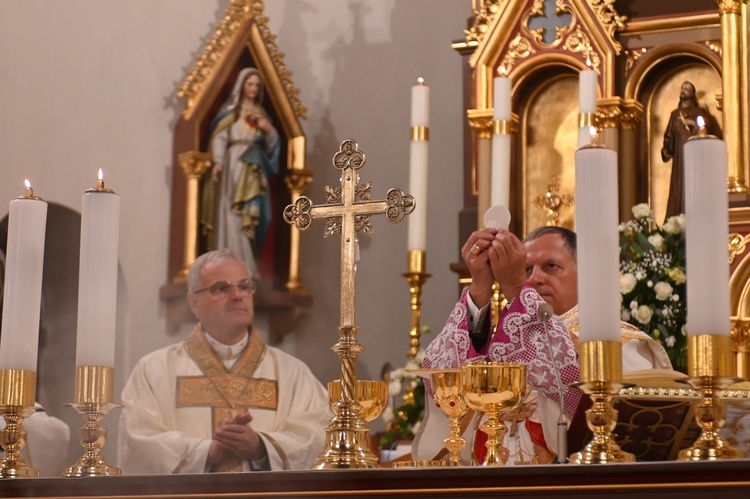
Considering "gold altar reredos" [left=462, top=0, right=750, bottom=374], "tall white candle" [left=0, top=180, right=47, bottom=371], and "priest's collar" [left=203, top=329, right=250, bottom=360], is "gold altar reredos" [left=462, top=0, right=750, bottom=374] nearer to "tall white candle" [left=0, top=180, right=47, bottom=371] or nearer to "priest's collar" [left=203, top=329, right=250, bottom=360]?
"priest's collar" [left=203, top=329, right=250, bottom=360]

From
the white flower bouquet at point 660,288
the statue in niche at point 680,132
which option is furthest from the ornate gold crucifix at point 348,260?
the statue in niche at point 680,132

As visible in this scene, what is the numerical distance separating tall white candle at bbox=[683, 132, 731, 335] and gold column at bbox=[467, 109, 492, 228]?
14.6 ft

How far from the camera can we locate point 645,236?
5871 mm

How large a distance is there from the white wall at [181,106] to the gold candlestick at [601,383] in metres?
5.49

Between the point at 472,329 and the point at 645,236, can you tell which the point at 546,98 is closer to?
the point at 645,236

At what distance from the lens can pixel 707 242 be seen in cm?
255

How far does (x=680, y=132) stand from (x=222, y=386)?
2.60m

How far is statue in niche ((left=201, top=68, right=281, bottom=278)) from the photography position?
26.0 ft

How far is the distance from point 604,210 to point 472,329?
119 centimetres

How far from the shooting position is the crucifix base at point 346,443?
2875 millimetres

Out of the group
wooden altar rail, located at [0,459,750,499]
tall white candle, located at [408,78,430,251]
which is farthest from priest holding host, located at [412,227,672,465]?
tall white candle, located at [408,78,430,251]

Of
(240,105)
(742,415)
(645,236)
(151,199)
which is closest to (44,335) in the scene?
(151,199)

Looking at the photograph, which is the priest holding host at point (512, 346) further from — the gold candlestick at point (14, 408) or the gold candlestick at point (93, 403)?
the gold candlestick at point (14, 408)

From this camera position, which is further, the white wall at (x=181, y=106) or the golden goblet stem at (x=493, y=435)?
the white wall at (x=181, y=106)
